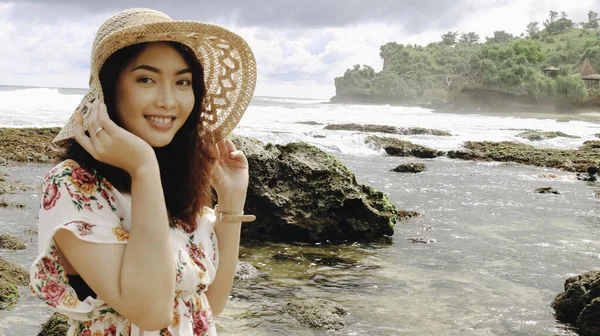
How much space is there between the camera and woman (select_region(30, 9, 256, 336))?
1470mm

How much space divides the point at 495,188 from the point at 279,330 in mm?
11247

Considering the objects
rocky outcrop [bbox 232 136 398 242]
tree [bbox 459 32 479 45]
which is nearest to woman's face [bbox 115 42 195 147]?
rocky outcrop [bbox 232 136 398 242]

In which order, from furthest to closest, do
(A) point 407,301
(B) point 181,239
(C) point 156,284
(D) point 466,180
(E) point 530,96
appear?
1. (E) point 530,96
2. (D) point 466,180
3. (A) point 407,301
4. (B) point 181,239
5. (C) point 156,284

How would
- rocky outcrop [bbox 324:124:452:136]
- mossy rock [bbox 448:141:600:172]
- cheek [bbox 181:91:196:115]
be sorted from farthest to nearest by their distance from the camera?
rocky outcrop [bbox 324:124:452:136], mossy rock [bbox 448:141:600:172], cheek [bbox 181:91:196:115]

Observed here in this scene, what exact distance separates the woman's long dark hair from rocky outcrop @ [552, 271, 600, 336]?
4711mm

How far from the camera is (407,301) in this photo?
20.4ft

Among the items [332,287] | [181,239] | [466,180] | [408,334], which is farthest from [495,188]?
[181,239]

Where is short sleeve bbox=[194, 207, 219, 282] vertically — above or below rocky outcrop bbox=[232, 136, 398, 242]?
above

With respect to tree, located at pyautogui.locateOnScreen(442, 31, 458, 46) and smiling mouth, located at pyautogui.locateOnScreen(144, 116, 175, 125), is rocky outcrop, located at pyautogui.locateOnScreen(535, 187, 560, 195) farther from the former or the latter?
tree, located at pyautogui.locateOnScreen(442, 31, 458, 46)

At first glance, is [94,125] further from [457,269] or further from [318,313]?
[457,269]

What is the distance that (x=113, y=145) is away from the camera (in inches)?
58.7

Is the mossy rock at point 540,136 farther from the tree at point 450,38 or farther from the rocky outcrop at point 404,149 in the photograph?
the tree at point 450,38

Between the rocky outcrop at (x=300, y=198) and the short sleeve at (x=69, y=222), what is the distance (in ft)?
21.7

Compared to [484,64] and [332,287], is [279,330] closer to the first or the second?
[332,287]
